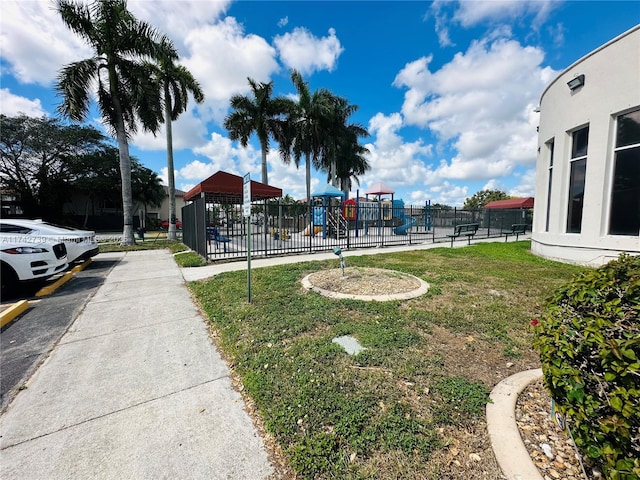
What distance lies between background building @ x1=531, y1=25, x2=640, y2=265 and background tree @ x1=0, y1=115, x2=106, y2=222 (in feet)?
129

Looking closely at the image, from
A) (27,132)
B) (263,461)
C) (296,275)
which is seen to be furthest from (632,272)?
(27,132)

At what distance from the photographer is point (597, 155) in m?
7.52

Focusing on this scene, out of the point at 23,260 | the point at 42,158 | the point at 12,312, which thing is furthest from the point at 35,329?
the point at 42,158

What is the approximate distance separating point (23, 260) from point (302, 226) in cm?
1287

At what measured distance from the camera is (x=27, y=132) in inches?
1035

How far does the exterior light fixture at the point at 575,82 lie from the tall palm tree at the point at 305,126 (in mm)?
18015

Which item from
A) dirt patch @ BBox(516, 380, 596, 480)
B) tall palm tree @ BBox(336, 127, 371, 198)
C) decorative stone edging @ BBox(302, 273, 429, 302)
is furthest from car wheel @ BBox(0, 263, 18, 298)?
tall palm tree @ BBox(336, 127, 371, 198)

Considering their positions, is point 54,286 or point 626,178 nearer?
point 54,286

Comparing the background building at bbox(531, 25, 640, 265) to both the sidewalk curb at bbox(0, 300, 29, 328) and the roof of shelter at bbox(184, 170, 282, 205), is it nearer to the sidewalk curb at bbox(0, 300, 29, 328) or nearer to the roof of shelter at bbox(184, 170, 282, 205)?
the roof of shelter at bbox(184, 170, 282, 205)

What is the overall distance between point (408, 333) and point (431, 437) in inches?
65.2

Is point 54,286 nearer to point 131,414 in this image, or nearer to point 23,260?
point 23,260

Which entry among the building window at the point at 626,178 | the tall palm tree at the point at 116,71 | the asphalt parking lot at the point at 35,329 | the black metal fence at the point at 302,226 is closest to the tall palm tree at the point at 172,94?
the tall palm tree at the point at 116,71

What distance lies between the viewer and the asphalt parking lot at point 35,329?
2.97m

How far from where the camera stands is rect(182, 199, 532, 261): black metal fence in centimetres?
997
